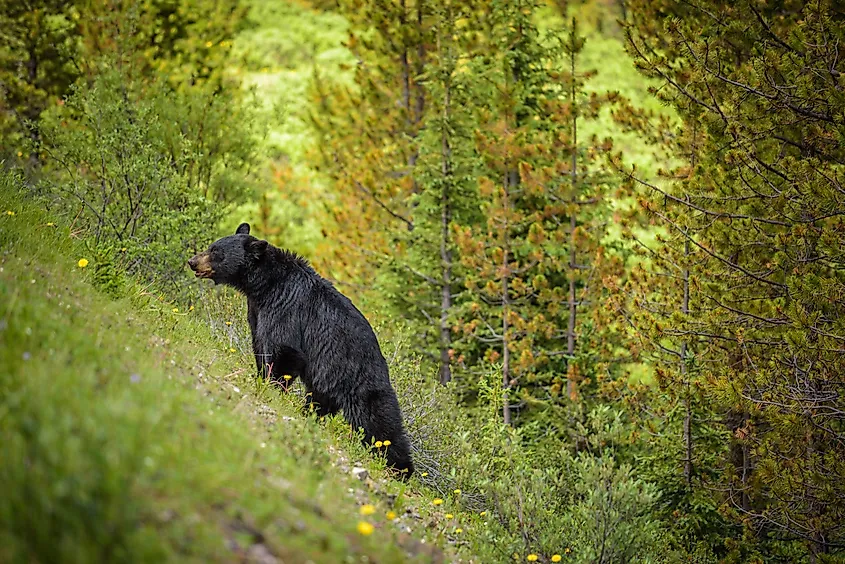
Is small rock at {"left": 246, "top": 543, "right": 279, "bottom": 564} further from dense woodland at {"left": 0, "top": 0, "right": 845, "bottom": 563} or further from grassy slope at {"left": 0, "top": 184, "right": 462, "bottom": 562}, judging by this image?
dense woodland at {"left": 0, "top": 0, "right": 845, "bottom": 563}

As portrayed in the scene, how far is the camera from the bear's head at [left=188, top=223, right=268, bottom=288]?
6938 millimetres

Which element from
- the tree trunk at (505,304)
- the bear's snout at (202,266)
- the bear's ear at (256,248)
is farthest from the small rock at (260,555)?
the tree trunk at (505,304)

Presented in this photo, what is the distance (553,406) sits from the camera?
10.9 metres

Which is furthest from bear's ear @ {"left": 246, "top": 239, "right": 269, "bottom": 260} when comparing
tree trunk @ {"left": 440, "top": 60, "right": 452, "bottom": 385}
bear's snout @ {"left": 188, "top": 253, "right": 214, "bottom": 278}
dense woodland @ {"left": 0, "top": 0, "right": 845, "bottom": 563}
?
tree trunk @ {"left": 440, "top": 60, "right": 452, "bottom": 385}

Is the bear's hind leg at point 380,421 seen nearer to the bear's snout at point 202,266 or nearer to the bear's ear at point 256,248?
the bear's ear at point 256,248

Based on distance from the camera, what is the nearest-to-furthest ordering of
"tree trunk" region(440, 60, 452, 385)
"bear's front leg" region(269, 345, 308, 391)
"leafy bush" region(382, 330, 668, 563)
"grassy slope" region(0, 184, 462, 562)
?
1. "grassy slope" region(0, 184, 462, 562)
2. "leafy bush" region(382, 330, 668, 563)
3. "bear's front leg" region(269, 345, 308, 391)
4. "tree trunk" region(440, 60, 452, 385)

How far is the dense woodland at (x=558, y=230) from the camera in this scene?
6.74 metres

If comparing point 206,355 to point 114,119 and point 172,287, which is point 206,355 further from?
point 114,119

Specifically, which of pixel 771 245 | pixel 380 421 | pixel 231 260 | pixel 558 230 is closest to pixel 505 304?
pixel 558 230

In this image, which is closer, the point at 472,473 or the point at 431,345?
the point at 472,473

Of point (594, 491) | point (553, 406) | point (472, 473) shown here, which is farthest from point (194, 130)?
point (594, 491)

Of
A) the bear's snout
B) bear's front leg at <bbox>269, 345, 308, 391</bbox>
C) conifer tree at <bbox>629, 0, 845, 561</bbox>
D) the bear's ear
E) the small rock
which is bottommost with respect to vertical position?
bear's front leg at <bbox>269, 345, 308, 391</bbox>

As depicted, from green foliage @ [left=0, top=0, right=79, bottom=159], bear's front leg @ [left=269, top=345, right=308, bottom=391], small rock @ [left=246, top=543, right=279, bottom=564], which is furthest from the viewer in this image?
green foliage @ [left=0, top=0, right=79, bottom=159]

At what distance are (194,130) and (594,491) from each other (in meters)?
9.39
